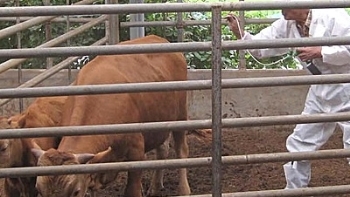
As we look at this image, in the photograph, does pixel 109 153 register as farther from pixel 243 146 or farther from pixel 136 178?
pixel 243 146

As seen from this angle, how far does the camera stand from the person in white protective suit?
20.2 feet

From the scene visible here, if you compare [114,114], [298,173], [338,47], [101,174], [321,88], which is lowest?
[298,173]

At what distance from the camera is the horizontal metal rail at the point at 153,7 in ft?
14.8

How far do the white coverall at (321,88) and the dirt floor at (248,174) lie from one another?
1.18m

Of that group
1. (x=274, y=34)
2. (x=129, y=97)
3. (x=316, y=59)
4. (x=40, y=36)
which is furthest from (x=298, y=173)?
(x=40, y=36)

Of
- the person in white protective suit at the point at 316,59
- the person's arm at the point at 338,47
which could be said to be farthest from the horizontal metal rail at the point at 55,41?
the person's arm at the point at 338,47

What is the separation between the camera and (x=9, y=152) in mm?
6668

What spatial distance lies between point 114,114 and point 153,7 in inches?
73.6

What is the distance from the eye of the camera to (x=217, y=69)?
4.66 meters

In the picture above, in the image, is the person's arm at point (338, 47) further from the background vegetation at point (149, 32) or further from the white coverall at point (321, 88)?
the background vegetation at point (149, 32)

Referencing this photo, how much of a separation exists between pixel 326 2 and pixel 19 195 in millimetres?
3408

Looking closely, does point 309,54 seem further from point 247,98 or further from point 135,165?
point 247,98

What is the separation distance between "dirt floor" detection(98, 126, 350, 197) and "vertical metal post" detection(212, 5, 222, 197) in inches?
126

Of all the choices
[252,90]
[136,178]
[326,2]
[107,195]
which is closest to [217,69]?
[326,2]
